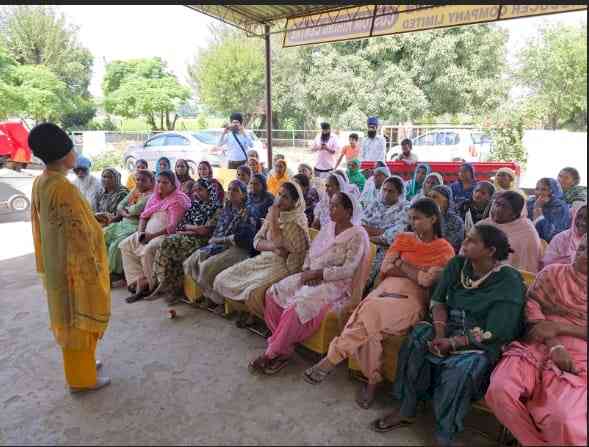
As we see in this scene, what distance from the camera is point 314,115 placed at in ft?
71.9

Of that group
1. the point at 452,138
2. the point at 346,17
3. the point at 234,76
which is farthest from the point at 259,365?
the point at 234,76

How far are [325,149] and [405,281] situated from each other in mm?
5397

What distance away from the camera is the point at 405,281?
9.66 feet

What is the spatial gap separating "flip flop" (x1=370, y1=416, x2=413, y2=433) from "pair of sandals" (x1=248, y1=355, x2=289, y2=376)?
799mm

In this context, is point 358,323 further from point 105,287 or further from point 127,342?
point 127,342

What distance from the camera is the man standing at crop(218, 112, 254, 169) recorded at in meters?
7.82

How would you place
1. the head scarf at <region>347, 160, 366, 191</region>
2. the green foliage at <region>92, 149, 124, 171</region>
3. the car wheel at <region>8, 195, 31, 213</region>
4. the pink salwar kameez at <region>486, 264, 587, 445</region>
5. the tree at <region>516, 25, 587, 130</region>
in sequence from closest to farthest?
the pink salwar kameez at <region>486, 264, 587, 445</region> < the head scarf at <region>347, 160, 366, 191</region> < the car wheel at <region>8, 195, 31, 213</region> < the green foliage at <region>92, 149, 124, 171</region> < the tree at <region>516, 25, 587, 130</region>

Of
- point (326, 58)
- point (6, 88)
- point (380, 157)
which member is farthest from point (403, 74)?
point (6, 88)

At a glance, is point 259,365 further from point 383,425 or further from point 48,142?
point 48,142

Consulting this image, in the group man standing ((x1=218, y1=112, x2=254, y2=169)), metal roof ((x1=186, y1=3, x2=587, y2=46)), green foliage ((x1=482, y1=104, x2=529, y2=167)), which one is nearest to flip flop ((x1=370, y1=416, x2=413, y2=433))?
metal roof ((x1=186, y1=3, x2=587, y2=46))

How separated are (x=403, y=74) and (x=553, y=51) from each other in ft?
19.7

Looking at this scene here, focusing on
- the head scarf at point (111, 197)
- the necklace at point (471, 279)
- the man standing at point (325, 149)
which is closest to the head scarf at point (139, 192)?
the head scarf at point (111, 197)

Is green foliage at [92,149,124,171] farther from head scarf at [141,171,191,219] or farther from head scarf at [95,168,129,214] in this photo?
head scarf at [141,171,191,219]

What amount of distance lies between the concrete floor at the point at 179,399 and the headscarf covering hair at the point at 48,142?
153cm
